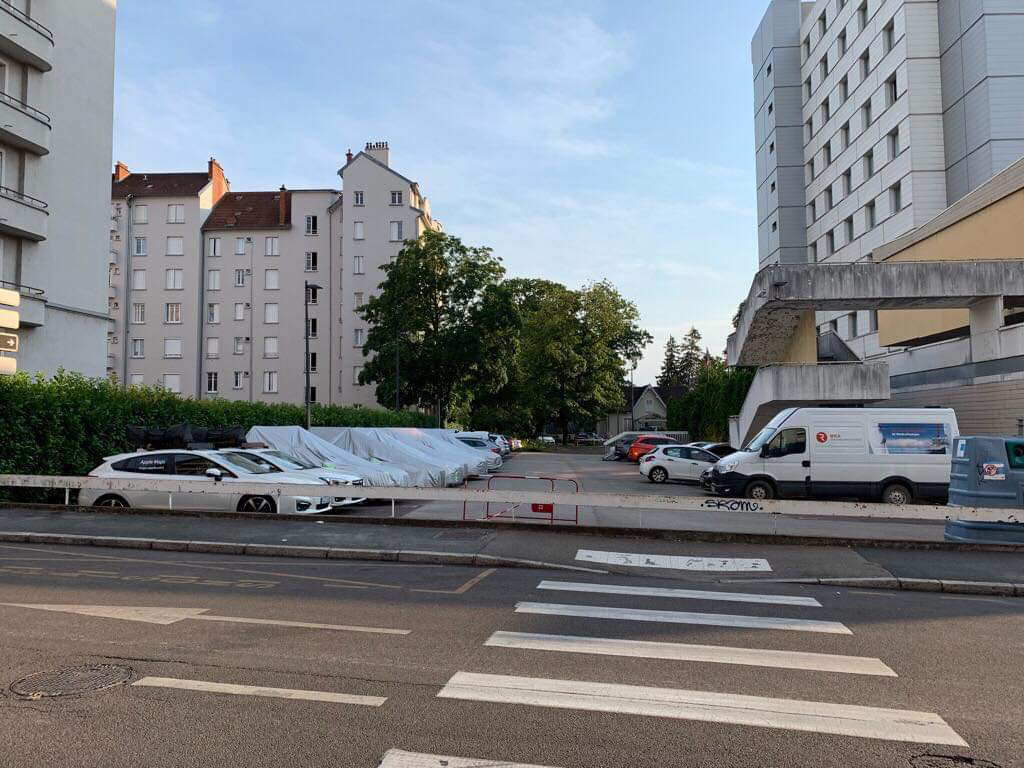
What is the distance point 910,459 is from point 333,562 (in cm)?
1477

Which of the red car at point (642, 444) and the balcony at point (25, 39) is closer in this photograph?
the balcony at point (25, 39)

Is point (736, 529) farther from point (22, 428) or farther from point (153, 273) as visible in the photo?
point (153, 273)

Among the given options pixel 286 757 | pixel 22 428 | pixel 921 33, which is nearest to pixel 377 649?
pixel 286 757

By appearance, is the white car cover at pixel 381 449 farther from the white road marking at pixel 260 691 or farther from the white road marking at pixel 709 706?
the white road marking at pixel 709 706

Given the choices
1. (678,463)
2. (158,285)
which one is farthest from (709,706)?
(158,285)

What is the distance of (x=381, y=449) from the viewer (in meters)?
24.7

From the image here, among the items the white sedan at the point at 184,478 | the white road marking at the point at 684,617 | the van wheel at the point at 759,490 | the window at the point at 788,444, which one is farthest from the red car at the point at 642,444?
the white road marking at the point at 684,617

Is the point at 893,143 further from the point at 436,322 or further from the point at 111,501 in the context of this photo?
the point at 111,501

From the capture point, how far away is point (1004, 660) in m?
6.52

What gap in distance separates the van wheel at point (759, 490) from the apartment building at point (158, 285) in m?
53.4

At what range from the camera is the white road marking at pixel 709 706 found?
477cm

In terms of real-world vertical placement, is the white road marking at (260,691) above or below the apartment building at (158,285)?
below

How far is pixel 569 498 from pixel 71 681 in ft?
27.8

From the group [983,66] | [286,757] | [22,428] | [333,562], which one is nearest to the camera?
[286,757]
